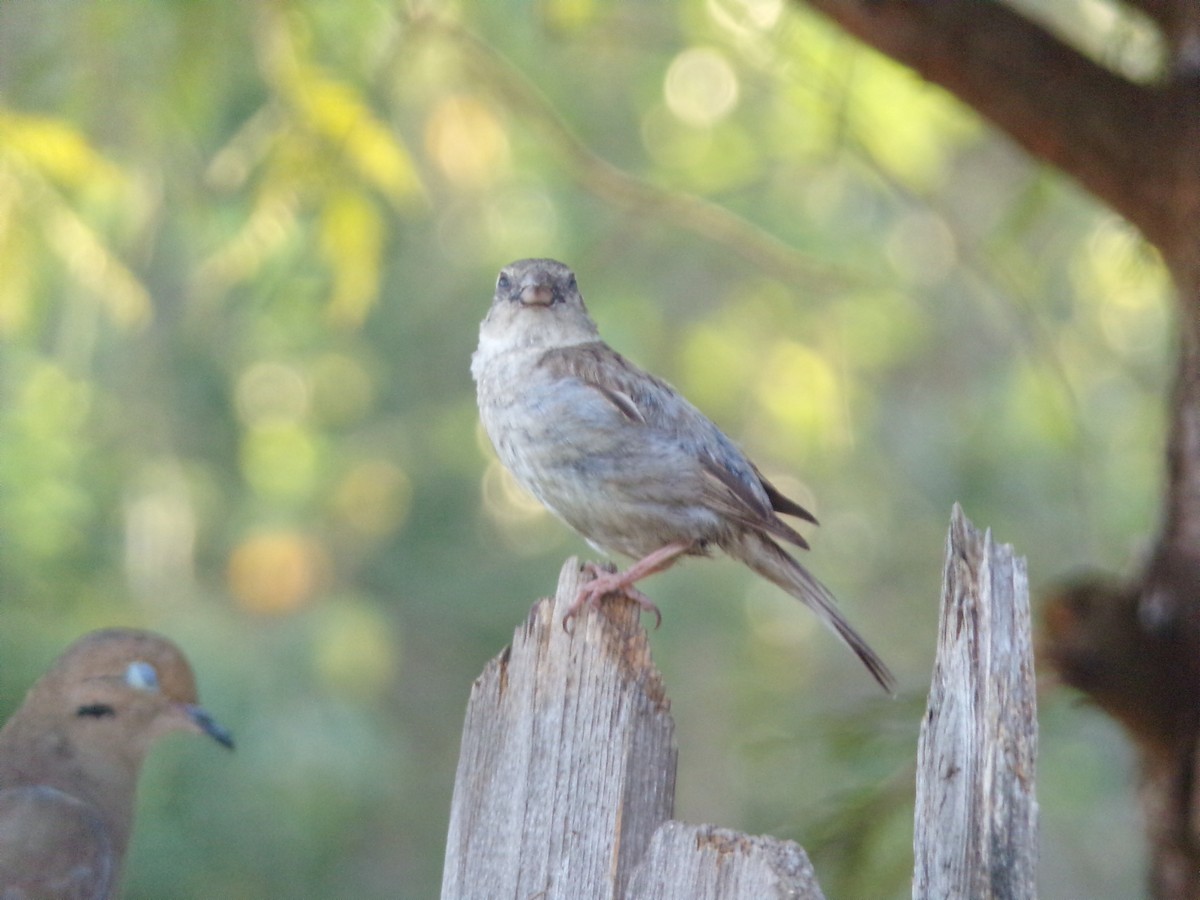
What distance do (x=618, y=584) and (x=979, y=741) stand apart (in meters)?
0.80

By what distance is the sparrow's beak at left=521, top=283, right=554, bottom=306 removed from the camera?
12.4 feet

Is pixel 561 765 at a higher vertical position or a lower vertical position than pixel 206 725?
lower

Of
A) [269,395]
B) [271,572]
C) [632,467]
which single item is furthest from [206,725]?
[269,395]

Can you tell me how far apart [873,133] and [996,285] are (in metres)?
1.20

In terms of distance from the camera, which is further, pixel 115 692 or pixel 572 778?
pixel 115 692

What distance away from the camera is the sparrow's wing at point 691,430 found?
3.44 metres

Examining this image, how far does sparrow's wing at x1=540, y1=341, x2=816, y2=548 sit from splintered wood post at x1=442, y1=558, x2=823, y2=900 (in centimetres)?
116

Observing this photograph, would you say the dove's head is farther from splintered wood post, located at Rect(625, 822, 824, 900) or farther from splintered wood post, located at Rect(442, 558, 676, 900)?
splintered wood post, located at Rect(625, 822, 824, 900)

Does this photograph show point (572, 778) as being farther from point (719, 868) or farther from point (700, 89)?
point (700, 89)

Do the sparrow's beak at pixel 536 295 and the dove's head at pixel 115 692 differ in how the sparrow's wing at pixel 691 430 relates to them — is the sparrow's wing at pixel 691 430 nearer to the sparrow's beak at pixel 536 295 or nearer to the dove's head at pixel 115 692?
the sparrow's beak at pixel 536 295

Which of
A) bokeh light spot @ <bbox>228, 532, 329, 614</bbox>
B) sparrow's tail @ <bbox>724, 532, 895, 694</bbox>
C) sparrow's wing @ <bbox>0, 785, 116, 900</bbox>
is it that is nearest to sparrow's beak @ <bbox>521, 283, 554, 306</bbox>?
sparrow's tail @ <bbox>724, 532, 895, 694</bbox>

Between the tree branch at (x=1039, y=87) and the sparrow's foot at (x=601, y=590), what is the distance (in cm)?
159

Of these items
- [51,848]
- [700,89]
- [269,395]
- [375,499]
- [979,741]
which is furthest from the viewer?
[375,499]

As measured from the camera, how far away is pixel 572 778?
214 cm
